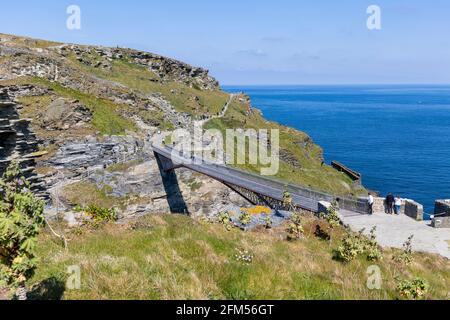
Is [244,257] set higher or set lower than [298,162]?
higher

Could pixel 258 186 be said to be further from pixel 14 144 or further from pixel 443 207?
pixel 14 144

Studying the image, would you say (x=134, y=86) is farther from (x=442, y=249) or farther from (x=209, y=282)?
(x=209, y=282)

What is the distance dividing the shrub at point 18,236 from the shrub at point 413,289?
8.64m

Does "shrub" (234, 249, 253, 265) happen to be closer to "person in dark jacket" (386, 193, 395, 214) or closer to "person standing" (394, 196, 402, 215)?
"person in dark jacket" (386, 193, 395, 214)

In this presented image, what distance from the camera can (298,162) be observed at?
78.0 meters

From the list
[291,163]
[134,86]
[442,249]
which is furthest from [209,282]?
[134,86]

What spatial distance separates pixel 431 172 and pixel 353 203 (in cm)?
7085

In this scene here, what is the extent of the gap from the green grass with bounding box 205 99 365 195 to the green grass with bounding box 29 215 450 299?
41721 mm

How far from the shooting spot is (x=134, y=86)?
258 ft

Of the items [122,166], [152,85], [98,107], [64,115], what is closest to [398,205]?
[122,166]

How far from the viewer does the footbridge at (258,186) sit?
90.2 feet

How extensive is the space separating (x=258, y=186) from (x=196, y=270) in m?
26.4

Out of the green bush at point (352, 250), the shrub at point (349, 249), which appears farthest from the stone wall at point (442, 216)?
the shrub at point (349, 249)

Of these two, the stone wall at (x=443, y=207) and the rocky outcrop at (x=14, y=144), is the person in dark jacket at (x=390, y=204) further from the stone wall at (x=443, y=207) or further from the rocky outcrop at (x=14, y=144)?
the rocky outcrop at (x=14, y=144)
